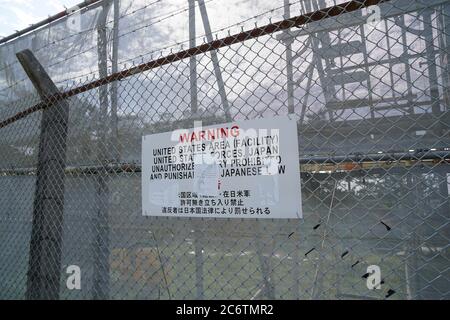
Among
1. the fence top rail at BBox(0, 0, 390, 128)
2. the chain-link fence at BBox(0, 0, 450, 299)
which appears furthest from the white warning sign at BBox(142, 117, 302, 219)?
the fence top rail at BBox(0, 0, 390, 128)

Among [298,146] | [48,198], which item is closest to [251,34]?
[298,146]

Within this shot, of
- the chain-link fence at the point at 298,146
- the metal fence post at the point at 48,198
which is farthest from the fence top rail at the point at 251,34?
the metal fence post at the point at 48,198

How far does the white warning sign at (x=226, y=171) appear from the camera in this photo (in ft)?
5.38

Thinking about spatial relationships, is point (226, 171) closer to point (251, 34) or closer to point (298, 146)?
point (298, 146)

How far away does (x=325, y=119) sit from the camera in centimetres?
234

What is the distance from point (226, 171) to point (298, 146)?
49 centimetres

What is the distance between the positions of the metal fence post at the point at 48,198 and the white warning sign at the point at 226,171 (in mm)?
855

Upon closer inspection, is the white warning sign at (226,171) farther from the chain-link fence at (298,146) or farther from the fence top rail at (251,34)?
the fence top rail at (251,34)

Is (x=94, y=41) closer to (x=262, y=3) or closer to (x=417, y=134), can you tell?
(x=262, y=3)

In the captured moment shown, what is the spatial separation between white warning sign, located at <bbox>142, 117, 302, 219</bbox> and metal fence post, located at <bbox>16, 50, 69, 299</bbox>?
86cm

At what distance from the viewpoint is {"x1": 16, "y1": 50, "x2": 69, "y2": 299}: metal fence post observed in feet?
7.76

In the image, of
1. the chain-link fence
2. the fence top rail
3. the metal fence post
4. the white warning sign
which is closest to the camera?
the fence top rail

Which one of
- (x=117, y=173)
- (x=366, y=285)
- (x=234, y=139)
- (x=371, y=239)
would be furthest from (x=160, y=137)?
(x=366, y=285)

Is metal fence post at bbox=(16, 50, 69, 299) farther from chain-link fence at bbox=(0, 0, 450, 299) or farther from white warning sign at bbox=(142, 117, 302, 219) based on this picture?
white warning sign at bbox=(142, 117, 302, 219)
